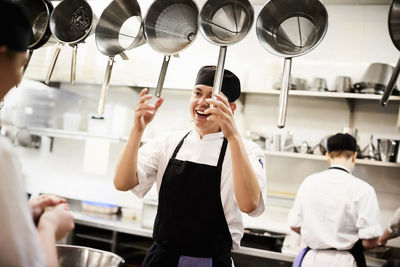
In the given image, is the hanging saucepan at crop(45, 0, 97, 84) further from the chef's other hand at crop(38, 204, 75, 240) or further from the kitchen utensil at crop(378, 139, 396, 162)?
the kitchen utensil at crop(378, 139, 396, 162)

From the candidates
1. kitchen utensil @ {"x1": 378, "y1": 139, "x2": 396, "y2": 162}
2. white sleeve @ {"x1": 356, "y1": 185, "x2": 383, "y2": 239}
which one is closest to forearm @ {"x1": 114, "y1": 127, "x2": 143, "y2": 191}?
white sleeve @ {"x1": 356, "y1": 185, "x2": 383, "y2": 239}

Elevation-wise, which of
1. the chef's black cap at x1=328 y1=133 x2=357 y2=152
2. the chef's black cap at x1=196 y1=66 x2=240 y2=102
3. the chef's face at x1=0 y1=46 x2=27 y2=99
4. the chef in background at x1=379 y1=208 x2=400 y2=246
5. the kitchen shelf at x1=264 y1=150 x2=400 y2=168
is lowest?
the chef in background at x1=379 y1=208 x2=400 y2=246

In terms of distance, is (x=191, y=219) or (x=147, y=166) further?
(x=147, y=166)

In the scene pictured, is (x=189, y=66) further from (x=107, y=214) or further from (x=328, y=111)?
(x=107, y=214)

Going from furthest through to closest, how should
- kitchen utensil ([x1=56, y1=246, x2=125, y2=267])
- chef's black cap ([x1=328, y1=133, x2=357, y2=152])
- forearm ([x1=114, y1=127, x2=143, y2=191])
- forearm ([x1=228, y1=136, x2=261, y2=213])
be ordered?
chef's black cap ([x1=328, y1=133, x2=357, y2=152]) → forearm ([x1=114, y1=127, x2=143, y2=191]) → forearm ([x1=228, y1=136, x2=261, y2=213]) → kitchen utensil ([x1=56, y1=246, x2=125, y2=267])

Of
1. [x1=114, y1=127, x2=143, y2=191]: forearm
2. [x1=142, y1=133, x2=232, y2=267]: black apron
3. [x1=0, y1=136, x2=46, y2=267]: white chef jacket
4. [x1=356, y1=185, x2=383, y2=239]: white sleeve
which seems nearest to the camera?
[x1=0, y1=136, x2=46, y2=267]: white chef jacket

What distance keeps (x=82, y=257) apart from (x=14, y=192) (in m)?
0.54

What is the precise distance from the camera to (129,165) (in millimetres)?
1630

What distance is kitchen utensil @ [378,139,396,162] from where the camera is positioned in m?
3.27

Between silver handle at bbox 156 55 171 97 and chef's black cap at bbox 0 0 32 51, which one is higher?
silver handle at bbox 156 55 171 97

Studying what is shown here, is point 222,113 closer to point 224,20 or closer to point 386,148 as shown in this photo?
point 224,20

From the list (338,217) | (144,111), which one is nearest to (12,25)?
(144,111)

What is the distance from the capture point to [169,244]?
1681 mm

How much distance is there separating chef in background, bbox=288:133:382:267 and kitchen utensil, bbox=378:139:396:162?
0.64 metres
